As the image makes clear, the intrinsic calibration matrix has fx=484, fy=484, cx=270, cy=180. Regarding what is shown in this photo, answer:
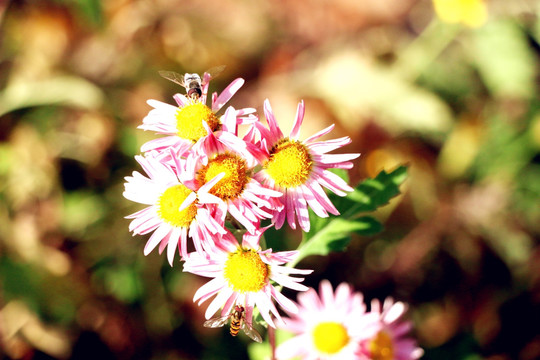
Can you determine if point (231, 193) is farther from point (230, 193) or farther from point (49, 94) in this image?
point (49, 94)

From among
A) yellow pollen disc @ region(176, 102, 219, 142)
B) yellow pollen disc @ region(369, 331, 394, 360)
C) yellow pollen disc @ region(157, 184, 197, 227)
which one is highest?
yellow pollen disc @ region(176, 102, 219, 142)

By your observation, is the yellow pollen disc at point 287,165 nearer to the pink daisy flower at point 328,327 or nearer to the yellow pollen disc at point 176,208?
the yellow pollen disc at point 176,208

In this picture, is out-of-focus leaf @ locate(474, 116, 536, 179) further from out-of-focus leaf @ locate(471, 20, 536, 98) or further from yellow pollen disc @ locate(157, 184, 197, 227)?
yellow pollen disc @ locate(157, 184, 197, 227)

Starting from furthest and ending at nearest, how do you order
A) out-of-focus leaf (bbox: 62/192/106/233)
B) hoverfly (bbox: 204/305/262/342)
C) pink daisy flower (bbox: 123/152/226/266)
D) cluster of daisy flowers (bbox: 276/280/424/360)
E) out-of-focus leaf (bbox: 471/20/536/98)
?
out-of-focus leaf (bbox: 471/20/536/98), out-of-focus leaf (bbox: 62/192/106/233), cluster of daisy flowers (bbox: 276/280/424/360), hoverfly (bbox: 204/305/262/342), pink daisy flower (bbox: 123/152/226/266)

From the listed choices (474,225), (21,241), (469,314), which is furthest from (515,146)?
(21,241)

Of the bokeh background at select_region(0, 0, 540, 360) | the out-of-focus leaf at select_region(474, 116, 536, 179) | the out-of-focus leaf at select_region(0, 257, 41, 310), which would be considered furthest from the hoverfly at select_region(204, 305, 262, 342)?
the out-of-focus leaf at select_region(474, 116, 536, 179)

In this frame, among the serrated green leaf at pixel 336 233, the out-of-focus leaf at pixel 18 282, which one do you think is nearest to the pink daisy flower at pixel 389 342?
the serrated green leaf at pixel 336 233
